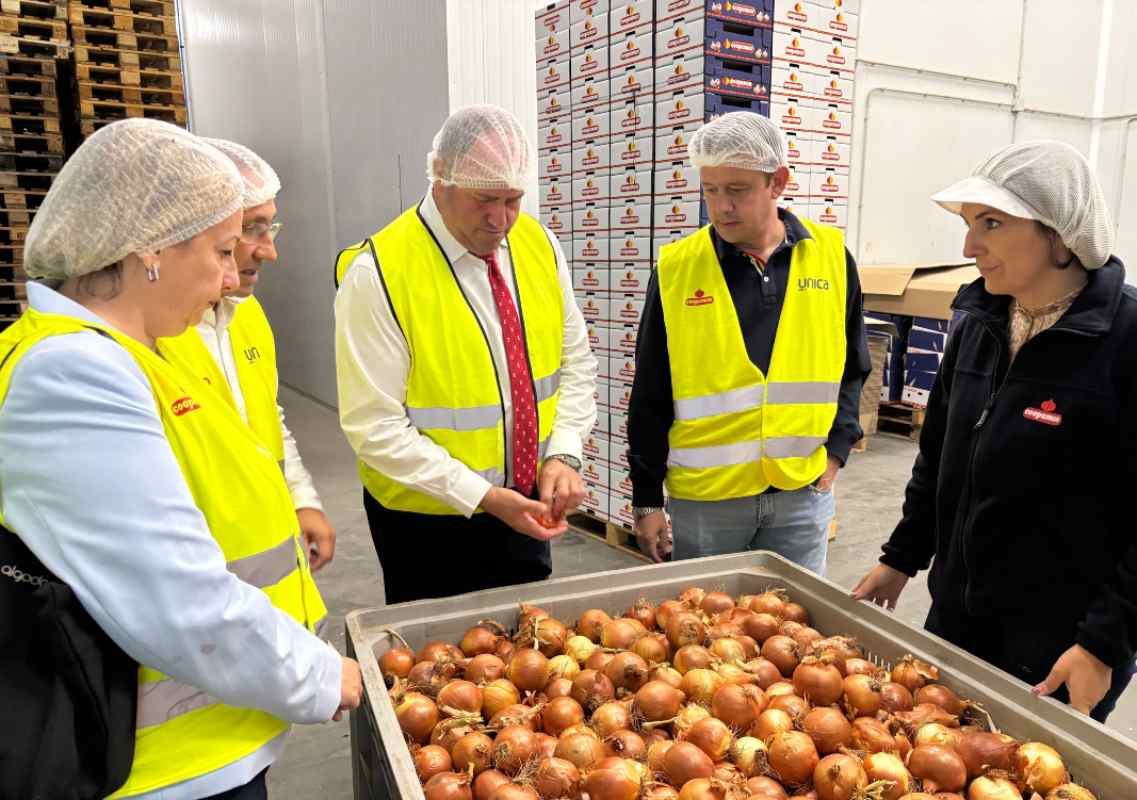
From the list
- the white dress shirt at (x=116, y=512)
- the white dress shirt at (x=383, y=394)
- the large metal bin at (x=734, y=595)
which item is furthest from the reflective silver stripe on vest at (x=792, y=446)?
the white dress shirt at (x=116, y=512)

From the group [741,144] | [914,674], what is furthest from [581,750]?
[741,144]

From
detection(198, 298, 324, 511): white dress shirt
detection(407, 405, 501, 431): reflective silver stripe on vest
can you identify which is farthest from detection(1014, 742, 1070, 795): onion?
detection(198, 298, 324, 511): white dress shirt

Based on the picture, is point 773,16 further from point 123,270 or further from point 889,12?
point 889,12

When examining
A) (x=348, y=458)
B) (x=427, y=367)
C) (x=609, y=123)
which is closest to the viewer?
(x=427, y=367)

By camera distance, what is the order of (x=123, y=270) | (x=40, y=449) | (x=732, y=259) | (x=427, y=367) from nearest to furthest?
(x=40, y=449) < (x=123, y=270) < (x=427, y=367) < (x=732, y=259)

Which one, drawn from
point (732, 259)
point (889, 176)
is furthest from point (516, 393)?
point (889, 176)

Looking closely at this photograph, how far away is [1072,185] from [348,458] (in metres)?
5.96

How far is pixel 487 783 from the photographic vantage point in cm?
124

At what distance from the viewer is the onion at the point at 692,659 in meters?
1.51

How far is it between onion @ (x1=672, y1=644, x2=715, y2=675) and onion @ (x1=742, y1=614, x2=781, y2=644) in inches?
5.7

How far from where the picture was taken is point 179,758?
1076mm

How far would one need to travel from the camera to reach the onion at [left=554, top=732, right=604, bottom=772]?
1263 millimetres

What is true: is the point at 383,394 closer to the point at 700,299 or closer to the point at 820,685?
the point at 700,299

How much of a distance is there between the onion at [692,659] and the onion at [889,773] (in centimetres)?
33
